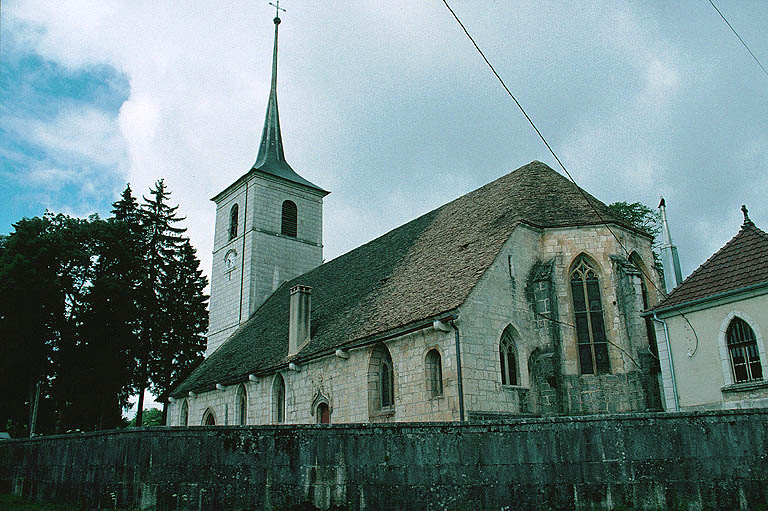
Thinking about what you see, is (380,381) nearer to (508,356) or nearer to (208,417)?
(508,356)

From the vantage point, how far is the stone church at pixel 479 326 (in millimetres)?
17078

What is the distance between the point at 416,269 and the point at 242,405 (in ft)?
32.8

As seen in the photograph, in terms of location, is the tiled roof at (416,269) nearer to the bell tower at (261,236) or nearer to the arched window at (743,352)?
the bell tower at (261,236)

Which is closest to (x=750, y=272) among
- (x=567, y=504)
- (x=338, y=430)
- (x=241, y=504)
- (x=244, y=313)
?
(x=567, y=504)

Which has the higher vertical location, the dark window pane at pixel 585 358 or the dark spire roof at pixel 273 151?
the dark spire roof at pixel 273 151

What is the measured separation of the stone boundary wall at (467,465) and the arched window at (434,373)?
7.65 metres

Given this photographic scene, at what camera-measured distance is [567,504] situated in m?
9.35

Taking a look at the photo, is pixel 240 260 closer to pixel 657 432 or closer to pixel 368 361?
pixel 368 361

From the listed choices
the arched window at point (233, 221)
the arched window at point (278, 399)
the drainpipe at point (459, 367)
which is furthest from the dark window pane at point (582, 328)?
the arched window at point (233, 221)

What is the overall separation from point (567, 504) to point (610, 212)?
13155 mm

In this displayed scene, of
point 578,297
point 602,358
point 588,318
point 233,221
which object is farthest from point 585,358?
point 233,221

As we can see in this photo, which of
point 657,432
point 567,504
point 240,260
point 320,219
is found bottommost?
point 567,504

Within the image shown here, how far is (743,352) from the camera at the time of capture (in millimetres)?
13977

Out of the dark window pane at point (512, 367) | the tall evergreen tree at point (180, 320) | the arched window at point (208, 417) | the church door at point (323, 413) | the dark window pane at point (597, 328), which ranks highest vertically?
the tall evergreen tree at point (180, 320)
